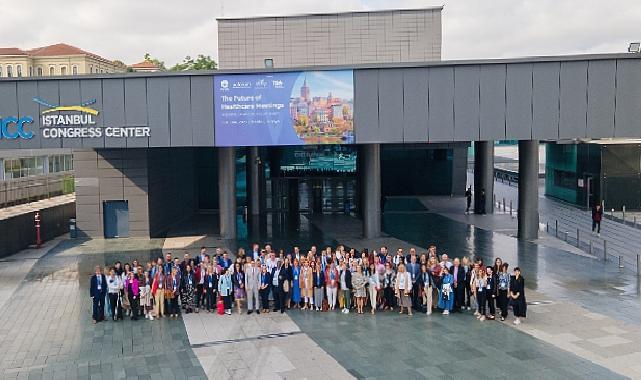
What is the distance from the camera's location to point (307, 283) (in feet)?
53.3

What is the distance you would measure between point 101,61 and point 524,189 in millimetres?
104431

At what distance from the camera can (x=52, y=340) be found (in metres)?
14.1

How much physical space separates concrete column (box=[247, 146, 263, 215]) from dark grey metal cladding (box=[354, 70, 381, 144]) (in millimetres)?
14436

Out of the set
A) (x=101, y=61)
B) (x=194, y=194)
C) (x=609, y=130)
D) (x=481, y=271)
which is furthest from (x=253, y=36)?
(x=101, y=61)

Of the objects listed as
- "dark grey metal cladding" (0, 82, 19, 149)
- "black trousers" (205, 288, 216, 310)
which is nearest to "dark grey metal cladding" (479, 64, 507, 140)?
"black trousers" (205, 288, 216, 310)

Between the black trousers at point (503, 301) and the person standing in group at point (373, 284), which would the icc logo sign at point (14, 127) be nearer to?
the person standing in group at point (373, 284)

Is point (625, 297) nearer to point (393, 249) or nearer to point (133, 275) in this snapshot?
point (393, 249)

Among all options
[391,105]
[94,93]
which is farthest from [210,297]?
[94,93]

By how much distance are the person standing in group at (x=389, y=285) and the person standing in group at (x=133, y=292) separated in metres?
6.56

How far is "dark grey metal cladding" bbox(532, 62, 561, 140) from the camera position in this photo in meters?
22.0

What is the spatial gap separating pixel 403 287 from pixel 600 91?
11.9m

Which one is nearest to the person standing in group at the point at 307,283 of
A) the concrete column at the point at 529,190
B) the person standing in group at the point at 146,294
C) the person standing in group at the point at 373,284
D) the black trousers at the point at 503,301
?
the person standing in group at the point at 373,284

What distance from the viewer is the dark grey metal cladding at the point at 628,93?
21578 mm

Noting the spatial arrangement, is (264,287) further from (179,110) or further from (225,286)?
(179,110)
